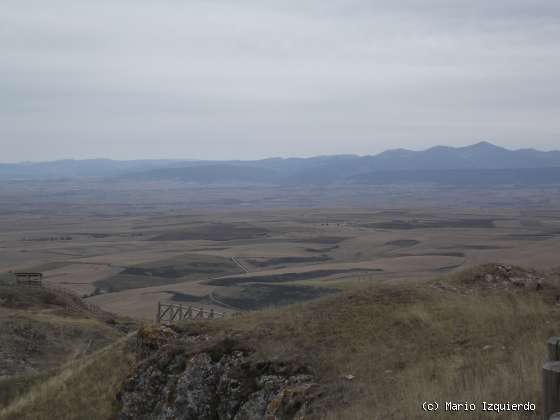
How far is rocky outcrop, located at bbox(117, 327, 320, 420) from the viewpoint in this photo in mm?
11672

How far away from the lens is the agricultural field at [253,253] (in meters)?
56.8

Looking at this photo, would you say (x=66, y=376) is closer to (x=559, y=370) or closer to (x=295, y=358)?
(x=295, y=358)

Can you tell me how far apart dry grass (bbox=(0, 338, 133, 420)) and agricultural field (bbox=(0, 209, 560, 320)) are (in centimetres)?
1221

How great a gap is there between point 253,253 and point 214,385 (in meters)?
78.8

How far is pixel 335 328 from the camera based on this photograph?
14.5 metres

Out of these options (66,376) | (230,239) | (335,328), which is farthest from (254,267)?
(335,328)

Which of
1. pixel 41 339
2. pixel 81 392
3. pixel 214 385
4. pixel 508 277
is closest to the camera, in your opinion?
pixel 214 385

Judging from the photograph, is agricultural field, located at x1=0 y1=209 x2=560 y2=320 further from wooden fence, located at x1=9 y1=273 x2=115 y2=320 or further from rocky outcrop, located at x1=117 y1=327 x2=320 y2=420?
rocky outcrop, located at x1=117 y1=327 x2=320 y2=420

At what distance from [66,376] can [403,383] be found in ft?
39.9

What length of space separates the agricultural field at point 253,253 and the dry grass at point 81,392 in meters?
12.2

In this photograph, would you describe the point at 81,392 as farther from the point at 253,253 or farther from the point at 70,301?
the point at 253,253

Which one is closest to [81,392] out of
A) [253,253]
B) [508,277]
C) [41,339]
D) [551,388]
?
[41,339]

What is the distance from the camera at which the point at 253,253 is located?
91938mm

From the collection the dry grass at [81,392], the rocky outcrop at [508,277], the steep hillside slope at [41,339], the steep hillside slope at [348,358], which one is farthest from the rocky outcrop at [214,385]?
the steep hillside slope at [41,339]
